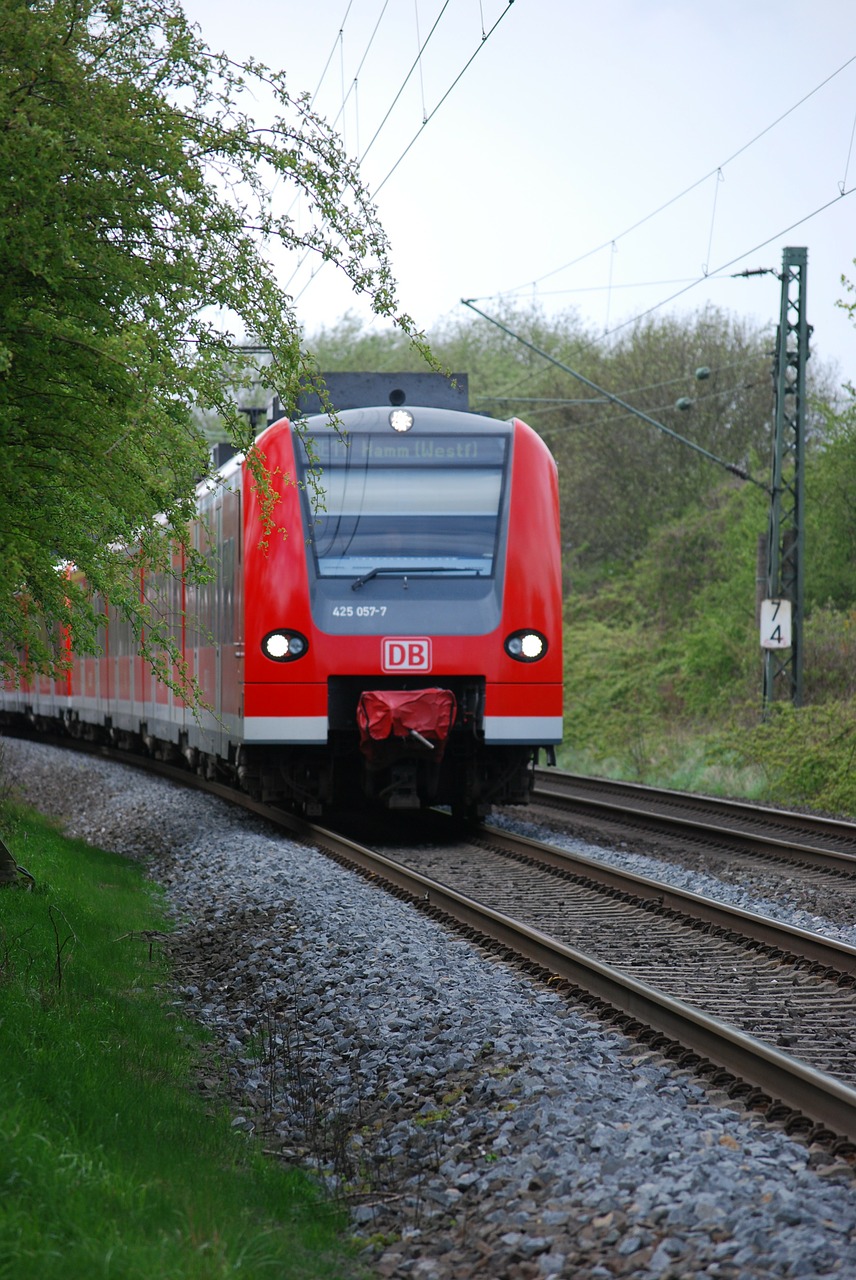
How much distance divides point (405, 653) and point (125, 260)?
6460 mm

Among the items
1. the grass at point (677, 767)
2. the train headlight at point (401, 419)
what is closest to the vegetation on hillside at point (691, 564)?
the grass at point (677, 767)

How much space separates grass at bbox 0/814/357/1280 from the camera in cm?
375

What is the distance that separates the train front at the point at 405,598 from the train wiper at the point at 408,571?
12 mm

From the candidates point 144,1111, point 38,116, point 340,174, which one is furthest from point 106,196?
point 144,1111

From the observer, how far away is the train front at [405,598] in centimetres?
1204

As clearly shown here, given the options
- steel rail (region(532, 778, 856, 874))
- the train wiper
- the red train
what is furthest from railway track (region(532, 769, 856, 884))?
the train wiper

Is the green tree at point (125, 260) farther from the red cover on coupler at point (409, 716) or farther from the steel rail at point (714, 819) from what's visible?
the steel rail at point (714, 819)

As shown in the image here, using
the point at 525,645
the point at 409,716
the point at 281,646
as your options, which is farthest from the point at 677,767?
the point at 281,646

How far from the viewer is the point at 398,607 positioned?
1215 cm

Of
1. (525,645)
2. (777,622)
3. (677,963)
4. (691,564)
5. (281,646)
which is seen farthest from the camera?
(691,564)

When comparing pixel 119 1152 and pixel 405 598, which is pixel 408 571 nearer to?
pixel 405 598

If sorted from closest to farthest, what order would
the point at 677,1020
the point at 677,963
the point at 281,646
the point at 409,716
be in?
the point at 677,1020 < the point at 677,963 < the point at 409,716 < the point at 281,646

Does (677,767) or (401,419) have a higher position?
(401,419)

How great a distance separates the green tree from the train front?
192 inches
